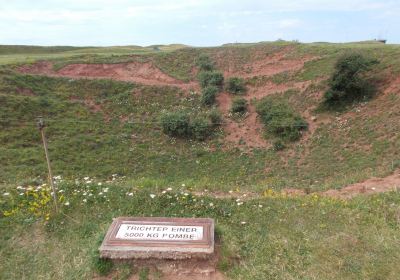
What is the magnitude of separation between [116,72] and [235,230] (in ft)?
84.0

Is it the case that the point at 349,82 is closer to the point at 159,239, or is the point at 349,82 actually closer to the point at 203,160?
the point at 203,160

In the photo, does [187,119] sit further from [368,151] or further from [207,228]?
[207,228]

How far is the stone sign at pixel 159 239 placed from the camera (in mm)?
5722

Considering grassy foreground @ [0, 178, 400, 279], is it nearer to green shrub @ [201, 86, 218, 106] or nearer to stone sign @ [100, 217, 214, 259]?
stone sign @ [100, 217, 214, 259]

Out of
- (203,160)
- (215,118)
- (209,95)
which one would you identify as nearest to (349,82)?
(215,118)

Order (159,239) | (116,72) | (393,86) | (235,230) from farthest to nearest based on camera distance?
(116,72) → (393,86) → (235,230) → (159,239)

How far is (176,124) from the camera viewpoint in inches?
871

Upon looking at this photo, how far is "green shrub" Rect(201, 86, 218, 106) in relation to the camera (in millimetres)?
25797

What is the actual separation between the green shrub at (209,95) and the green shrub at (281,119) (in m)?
3.39

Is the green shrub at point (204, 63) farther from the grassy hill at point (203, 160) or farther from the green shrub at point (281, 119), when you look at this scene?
the green shrub at point (281, 119)

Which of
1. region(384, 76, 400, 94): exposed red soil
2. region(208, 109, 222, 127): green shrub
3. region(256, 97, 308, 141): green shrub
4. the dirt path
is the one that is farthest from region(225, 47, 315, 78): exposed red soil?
the dirt path

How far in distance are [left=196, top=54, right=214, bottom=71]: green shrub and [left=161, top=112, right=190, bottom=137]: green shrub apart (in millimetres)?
8736

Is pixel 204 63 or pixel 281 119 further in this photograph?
pixel 204 63

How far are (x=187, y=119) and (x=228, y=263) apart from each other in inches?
672
